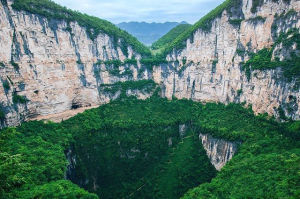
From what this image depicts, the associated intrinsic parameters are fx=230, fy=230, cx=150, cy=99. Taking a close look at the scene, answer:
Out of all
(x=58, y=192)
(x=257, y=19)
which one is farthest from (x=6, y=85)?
(x=257, y=19)

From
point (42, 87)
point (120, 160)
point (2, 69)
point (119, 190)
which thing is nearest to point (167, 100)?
point (120, 160)

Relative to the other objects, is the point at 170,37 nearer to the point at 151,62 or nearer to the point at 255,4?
the point at 151,62

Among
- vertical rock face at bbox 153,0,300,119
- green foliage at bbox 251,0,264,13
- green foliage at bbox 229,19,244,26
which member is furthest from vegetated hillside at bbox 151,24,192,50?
green foliage at bbox 251,0,264,13

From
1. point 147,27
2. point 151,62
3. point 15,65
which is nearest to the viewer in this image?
point 15,65

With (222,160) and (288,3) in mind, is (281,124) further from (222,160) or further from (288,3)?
(288,3)

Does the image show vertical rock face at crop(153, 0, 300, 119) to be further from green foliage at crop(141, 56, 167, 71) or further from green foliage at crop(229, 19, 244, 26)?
green foliage at crop(141, 56, 167, 71)

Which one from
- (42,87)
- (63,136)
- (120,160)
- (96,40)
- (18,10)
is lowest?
(120,160)

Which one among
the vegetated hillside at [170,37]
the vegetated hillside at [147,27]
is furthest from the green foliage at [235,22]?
the vegetated hillside at [147,27]
